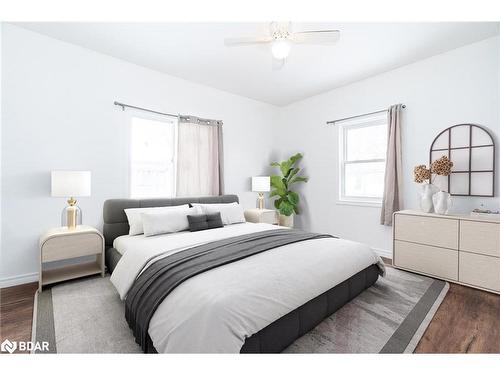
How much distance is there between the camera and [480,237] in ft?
7.65

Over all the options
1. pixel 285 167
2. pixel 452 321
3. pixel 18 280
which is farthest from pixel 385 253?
pixel 18 280

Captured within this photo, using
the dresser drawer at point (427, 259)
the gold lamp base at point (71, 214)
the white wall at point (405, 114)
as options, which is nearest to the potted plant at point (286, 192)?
the white wall at point (405, 114)

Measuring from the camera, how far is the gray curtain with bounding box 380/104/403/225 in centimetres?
327

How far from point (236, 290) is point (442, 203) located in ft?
8.95

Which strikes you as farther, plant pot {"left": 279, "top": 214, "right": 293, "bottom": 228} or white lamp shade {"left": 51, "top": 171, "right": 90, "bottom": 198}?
plant pot {"left": 279, "top": 214, "right": 293, "bottom": 228}

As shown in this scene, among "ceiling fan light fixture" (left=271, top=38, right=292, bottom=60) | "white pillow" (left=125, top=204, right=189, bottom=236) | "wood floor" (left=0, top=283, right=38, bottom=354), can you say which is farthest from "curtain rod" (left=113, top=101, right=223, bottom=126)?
"wood floor" (left=0, top=283, right=38, bottom=354)

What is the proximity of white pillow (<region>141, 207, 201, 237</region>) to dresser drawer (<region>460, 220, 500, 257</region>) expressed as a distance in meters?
3.11

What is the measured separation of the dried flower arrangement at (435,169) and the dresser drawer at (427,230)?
52 centimetres

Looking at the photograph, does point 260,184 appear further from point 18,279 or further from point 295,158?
point 18,279

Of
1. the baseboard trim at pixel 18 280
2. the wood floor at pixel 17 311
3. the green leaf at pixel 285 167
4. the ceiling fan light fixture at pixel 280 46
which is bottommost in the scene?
the wood floor at pixel 17 311

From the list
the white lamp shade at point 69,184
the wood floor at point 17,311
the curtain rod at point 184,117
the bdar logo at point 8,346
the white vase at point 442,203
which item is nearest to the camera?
the bdar logo at point 8,346

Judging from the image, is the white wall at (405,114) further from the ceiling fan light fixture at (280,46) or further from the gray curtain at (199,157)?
the ceiling fan light fixture at (280,46)

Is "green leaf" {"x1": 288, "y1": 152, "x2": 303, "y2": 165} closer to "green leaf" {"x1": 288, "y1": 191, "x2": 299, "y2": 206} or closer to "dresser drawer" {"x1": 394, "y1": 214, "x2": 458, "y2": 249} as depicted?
"green leaf" {"x1": 288, "y1": 191, "x2": 299, "y2": 206}

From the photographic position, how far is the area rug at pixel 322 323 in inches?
60.0
